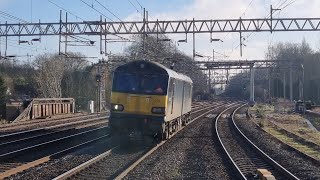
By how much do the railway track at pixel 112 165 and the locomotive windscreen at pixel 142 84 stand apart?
2.28 m

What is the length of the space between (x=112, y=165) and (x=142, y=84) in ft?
18.7

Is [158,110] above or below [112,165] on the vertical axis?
above

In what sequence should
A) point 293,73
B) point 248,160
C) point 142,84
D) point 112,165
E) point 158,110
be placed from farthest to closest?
point 293,73 < point 142,84 < point 158,110 < point 248,160 < point 112,165

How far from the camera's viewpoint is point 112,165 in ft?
45.9

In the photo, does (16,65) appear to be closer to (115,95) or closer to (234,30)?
(234,30)

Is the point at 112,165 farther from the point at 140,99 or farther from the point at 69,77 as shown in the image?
the point at 69,77

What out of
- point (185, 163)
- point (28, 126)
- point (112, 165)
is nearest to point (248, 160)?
point (185, 163)

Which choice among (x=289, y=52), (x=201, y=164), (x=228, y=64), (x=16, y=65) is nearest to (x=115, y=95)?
(x=201, y=164)

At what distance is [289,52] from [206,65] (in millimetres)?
32500

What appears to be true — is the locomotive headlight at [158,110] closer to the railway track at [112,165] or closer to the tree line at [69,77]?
the railway track at [112,165]

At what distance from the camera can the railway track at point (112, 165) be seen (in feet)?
39.5

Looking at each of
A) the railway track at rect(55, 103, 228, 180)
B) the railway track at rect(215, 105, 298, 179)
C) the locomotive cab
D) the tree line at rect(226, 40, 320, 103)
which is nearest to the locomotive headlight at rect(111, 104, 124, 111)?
the locomotive cab

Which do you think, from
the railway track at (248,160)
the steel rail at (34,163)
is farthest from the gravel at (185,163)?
the steel rail at (34,163)

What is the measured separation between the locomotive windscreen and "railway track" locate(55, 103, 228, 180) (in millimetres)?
2279
